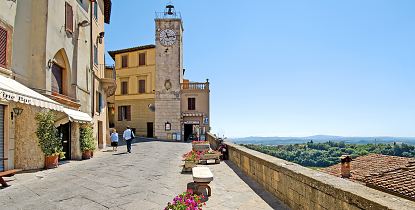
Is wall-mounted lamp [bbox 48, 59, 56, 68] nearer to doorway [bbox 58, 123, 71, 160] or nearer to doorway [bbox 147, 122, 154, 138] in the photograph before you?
doorway [bbox 58, 123, 71, 160]

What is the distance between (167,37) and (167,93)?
21.5ft

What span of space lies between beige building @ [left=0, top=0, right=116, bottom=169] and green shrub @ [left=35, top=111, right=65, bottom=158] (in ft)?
0.75

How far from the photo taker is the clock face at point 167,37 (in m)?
34.7

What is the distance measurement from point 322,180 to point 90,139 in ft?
45.1

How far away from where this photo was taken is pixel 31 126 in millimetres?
11078

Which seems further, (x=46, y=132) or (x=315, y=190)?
(x=46, y=132)

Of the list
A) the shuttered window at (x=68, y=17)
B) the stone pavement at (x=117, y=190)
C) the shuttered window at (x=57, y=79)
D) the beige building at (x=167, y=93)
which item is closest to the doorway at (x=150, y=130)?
the beige building at (x=167, y=93)

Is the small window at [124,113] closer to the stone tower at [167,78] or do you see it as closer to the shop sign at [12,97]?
the stone tower at [167,78]

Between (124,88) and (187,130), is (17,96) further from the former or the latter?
(124,88)

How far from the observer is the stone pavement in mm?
6152

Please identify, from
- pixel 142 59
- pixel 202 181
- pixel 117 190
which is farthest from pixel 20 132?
pixel 142 59

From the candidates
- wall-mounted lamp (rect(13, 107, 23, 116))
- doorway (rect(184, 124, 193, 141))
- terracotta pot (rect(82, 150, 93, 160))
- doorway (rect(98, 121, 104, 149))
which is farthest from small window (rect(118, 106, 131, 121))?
wall-mounted lamp (rect(13, 107, 23, 116))

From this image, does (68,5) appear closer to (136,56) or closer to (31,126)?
(31,126)

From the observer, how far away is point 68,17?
14.4 metres
